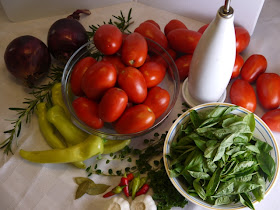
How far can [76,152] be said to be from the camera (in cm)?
73

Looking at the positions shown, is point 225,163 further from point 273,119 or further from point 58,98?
point 58,98

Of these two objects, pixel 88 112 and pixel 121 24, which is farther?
pixel 121 24

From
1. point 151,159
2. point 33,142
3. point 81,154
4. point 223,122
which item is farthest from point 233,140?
point 33,142

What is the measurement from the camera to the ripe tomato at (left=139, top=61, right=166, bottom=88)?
30.2 inches

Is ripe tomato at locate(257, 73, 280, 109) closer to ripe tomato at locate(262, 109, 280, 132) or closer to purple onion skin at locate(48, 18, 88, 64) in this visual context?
ripe tomato at locate(262, 109, 280, 132)

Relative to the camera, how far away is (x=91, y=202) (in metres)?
0.71

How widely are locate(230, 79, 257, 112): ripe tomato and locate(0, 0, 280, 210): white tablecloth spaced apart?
5 centimetres

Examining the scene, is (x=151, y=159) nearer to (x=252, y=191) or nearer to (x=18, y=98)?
(x=252, y=191)

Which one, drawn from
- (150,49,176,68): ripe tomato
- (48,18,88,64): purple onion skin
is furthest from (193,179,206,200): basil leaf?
(48,18,88,64): purple onion skin

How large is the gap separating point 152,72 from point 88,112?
179mm

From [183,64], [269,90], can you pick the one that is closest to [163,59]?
Answer: [183,64]

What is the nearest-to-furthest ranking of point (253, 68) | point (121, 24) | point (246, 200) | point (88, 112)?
point (246, 200)
point (88, 112)
point (253, 68)
point (121, 24)

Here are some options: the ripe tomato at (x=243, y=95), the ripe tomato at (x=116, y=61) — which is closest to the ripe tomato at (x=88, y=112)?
the ripe tomato at (x=116, y=61)

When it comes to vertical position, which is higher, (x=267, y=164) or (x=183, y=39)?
(x=183, y=39)
